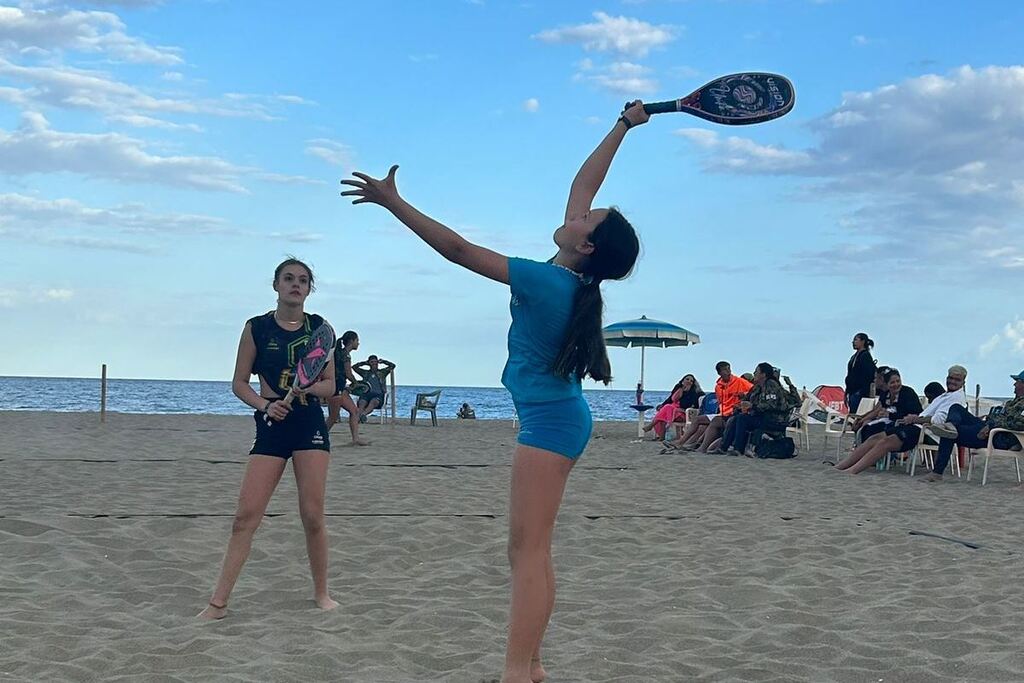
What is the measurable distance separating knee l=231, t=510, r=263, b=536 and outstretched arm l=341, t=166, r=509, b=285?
1988 millimetres

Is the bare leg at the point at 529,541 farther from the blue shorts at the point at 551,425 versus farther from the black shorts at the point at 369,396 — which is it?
the black shorts at the point at 369,396

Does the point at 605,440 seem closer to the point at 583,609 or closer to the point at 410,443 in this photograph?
the point at 410,443

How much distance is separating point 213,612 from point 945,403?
8627 mm

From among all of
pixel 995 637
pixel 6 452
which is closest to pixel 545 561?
pixel 995 637

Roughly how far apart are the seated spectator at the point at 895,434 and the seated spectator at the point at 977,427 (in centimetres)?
30

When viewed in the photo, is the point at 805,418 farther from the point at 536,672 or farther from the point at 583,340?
the point at 583,340

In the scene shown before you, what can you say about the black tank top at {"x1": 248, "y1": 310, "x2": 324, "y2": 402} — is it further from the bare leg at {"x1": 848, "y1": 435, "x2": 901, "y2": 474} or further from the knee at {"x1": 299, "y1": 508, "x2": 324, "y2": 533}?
the bare leg at {"x1": 848, "y1": 435, "x2": 901, "y2": 474}

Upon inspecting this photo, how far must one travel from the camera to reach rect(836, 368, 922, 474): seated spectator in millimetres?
10750

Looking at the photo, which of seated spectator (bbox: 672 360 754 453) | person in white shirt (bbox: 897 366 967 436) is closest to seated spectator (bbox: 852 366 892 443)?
person in white shirt (bbox: 897 366 967 436)

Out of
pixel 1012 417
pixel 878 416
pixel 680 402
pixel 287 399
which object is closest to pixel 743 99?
pixel 287 399

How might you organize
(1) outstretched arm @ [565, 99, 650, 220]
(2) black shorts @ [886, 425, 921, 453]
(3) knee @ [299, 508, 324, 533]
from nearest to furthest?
(1) outstretched arm @ [565, 99, 650, 220] → (3) knee @ [299, 508, 324, 533] → (2) black shorts @ [886, 425, 921, 453]

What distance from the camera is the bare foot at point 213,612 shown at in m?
4.33

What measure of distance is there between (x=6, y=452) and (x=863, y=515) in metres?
9.11

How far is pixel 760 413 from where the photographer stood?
12.9 meters
